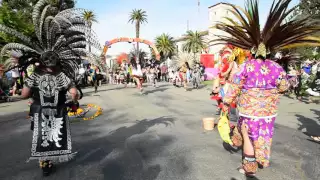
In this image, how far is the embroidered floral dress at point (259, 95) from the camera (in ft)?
11.8

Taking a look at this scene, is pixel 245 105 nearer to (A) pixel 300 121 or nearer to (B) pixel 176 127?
(B) pixel 176 127

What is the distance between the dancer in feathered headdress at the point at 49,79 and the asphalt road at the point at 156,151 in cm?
47

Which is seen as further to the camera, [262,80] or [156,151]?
[156,151]

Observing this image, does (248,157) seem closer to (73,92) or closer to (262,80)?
(262,80)

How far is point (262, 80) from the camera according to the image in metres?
3.56

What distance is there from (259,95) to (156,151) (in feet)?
7.16

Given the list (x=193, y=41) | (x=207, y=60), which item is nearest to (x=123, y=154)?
(x=207, y=60)

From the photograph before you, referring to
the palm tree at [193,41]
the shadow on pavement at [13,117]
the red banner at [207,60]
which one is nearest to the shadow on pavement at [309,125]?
the shadow on pavement at [13,117]

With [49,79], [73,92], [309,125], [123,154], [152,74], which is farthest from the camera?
[152,74]

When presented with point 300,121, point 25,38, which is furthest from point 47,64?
point 300,121

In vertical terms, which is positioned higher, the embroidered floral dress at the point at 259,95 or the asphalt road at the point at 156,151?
the embroidered floral dress at the point at 259,95

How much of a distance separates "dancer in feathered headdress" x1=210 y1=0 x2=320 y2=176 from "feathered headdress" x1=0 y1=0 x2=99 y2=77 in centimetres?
237

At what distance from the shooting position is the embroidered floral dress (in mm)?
3584

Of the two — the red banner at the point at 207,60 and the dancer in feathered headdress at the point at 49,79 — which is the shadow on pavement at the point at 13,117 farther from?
the red banner at the point at 207,60
